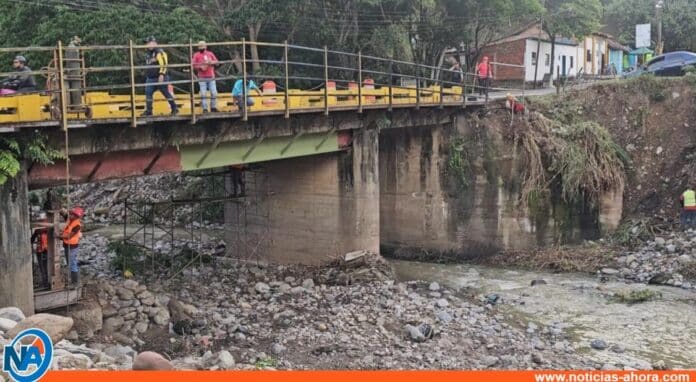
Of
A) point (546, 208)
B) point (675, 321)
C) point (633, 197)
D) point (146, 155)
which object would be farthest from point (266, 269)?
point (633, 197)

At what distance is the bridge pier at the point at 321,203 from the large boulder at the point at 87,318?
29.3 ft

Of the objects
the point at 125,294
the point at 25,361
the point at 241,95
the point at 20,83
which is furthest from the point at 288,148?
the point at 25,361

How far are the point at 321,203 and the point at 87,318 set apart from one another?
973 cm

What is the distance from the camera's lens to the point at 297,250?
23328 millimetres

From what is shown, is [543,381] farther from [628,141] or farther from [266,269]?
[628,141]

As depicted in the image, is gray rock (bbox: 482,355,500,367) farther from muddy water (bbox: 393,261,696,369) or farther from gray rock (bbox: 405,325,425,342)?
muddy water (bbox: 393,261,696,369)

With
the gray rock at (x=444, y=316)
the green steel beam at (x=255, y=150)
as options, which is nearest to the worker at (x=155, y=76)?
the green steel beam at (x=255, y=150)

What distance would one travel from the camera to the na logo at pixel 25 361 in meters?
8.43

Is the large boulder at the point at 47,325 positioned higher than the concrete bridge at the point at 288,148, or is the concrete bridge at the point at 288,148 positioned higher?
the concrete bridge at the point at 288,148

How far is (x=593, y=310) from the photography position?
19.0m

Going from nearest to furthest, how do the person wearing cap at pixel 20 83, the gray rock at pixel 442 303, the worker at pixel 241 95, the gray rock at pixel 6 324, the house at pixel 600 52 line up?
the gray rock at pixel 6 324, the person wearing cap at pixel 20 83, the worker at pixel 241 95, the gray rock at pixel 442 303, the house at pixel 600 52

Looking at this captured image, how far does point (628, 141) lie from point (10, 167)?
21826 millimetres

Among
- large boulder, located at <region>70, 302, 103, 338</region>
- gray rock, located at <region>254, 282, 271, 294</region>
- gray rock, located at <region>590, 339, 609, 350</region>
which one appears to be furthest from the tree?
large boulder, located at <region>70, 302, 103, 338</region>

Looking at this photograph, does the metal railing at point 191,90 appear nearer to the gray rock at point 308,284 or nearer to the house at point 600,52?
the gray rock at point 308,284
